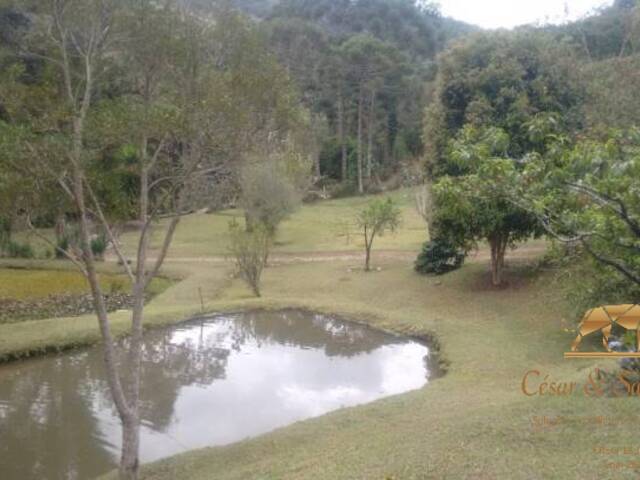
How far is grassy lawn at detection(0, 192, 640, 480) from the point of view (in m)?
6.77

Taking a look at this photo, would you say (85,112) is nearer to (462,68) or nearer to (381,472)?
(381,472)

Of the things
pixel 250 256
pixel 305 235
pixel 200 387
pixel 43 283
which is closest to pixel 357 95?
pixel 305 235

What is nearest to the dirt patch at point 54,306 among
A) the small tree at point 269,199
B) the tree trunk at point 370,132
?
the small tree at point 269,199

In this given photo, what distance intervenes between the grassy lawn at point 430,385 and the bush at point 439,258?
48cm

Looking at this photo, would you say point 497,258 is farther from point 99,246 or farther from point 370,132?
point 370,132

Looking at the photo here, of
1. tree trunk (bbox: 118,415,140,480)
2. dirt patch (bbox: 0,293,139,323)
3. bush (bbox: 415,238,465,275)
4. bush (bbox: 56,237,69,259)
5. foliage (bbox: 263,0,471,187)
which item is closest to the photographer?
bush (bbox: 56,237,69,259)

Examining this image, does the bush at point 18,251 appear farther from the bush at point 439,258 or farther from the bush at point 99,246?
the bush at point 439,258

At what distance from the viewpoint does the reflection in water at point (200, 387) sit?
404 inches

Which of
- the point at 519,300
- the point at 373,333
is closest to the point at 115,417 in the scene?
the point at 373,333

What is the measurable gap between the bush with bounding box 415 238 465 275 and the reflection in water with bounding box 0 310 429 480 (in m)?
5.25

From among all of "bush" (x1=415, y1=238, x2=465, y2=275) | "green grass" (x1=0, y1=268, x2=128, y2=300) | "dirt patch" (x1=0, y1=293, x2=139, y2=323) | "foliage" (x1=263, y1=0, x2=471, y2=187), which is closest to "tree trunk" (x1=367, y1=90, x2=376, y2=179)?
"foliage" (x1=263, y1=0, x2=471, y2=187)

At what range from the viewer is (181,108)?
28.8ft

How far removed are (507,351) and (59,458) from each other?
8864 millimetres

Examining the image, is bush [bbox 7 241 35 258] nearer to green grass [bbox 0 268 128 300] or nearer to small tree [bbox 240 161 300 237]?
green grass [bbox 0 268 128 300]
